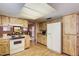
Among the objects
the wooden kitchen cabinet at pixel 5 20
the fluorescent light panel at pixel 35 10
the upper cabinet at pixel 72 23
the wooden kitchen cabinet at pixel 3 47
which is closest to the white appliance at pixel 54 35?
the upper cabinet at pixel 72 23

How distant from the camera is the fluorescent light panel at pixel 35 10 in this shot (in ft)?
5.12

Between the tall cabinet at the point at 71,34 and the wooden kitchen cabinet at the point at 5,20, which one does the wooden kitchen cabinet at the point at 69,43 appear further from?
the wooden kitchen cabinet at the point at 5,20

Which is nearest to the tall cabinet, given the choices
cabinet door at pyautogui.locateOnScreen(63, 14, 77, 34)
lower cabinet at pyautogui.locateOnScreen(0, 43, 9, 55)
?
cabinet door at pyautogui.locateOnScreen(63, 14, 77, 34)

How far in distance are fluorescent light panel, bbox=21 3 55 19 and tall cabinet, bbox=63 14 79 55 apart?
754mm

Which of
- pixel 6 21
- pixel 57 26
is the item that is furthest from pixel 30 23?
pixel 57 26

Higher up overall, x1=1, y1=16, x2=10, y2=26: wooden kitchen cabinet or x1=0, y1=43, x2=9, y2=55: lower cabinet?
x1=1, y1=16, x2=10, y2=26: wooden kitchen cabinet

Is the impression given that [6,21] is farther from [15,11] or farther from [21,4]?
[21,4]

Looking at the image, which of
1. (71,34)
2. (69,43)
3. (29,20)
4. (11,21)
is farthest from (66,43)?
(11,21)

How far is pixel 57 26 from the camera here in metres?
2.73

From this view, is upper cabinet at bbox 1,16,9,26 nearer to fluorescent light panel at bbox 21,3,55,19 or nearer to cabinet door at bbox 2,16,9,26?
cabinet door at bbox 2,16,9,26

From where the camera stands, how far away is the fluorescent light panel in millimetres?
1561

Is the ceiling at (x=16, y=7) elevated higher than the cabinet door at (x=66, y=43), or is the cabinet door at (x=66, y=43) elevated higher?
the ceiling at (x=16, y=7)

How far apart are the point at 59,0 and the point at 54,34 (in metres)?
1.51

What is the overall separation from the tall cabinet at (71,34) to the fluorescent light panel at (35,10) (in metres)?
0.75
